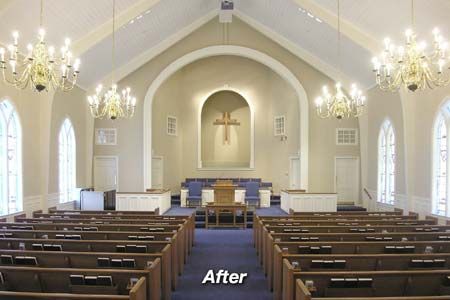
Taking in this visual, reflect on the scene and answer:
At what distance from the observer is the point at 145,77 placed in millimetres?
13562

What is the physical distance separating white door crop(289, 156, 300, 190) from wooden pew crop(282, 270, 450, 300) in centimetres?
1076

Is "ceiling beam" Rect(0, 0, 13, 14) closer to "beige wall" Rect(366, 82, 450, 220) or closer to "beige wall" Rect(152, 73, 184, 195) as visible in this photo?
"beige wall" Rect(152, 73, 184, 195)

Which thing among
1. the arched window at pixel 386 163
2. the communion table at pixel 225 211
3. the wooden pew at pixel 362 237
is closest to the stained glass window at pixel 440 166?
the arched window at pixel 386 163

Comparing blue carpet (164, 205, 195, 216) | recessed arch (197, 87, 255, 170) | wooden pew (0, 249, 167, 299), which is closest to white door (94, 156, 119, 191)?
blue carpet (164, 205, 195, 216)

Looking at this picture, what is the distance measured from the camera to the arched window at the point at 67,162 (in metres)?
11.4

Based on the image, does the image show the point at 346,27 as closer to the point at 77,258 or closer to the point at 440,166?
the point at 440,166

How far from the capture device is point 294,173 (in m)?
14.8

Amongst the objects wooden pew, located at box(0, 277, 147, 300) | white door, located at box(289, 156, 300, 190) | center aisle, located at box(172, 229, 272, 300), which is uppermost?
white door, located at box(289, 156, 300, 190)

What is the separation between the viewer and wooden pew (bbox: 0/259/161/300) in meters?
3.50

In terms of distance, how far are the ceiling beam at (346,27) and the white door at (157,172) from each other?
25.5ft

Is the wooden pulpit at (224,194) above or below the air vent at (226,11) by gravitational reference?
below

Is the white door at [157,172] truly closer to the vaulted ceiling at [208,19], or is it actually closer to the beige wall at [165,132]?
the beige wall at [165,132]

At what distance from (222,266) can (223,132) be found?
11.0 m

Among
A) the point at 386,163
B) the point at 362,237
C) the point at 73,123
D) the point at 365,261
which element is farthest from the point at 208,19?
the point at 365,261
